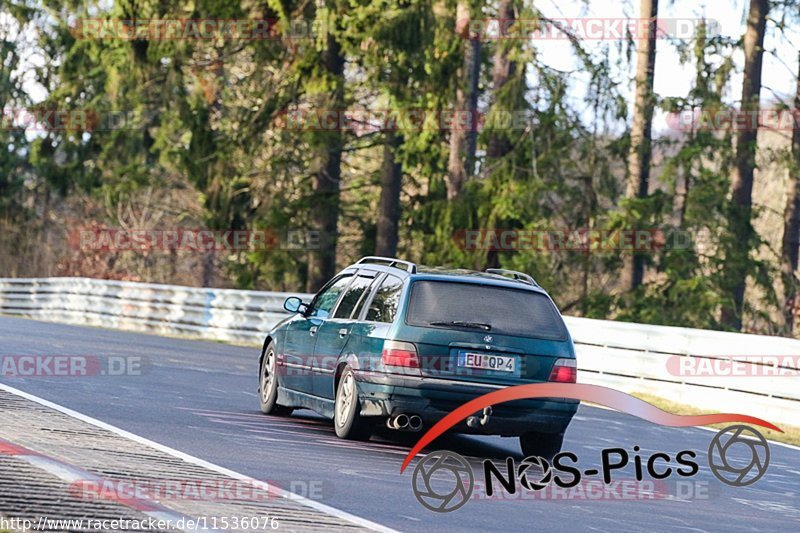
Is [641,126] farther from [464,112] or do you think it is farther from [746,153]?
[464,112]

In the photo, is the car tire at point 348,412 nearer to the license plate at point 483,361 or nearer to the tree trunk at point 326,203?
the license plate at point 483,361

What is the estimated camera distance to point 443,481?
1025cm

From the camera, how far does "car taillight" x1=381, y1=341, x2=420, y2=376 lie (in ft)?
38.5

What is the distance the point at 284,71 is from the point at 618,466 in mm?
24408

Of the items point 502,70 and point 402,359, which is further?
point 502,70

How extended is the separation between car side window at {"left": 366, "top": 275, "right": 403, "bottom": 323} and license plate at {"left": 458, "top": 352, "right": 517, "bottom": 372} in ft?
2.32

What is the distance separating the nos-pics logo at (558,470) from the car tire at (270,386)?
264 cm

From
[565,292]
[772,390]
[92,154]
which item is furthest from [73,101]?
[772,390]

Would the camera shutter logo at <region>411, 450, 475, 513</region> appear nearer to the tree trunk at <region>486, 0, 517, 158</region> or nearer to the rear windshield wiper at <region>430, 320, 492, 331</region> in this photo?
the rear windshield wiper at <region>430, 320, 492, 331</region>

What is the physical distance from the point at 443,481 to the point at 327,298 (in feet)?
12.9

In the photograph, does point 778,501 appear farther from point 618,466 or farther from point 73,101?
point 73,101

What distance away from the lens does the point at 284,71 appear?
117ft

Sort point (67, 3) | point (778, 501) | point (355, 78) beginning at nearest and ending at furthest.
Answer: point (778, 501) < point (355, 78) < point (67, 3)

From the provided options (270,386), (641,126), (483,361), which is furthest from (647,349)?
(641,126)
